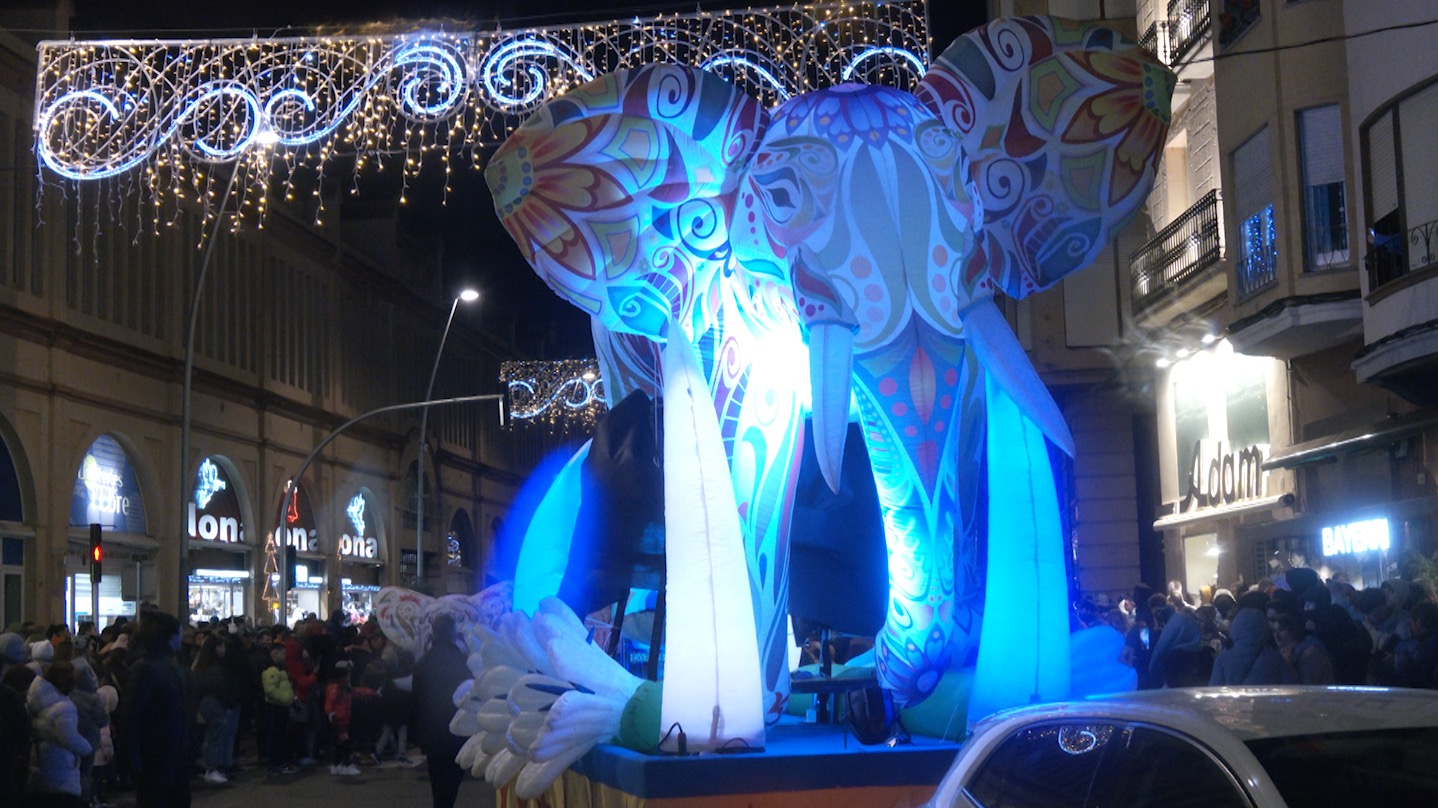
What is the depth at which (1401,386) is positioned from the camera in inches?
717

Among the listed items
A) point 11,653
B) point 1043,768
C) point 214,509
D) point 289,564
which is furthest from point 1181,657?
point 214,509

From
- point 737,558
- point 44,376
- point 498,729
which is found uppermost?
point 44,376

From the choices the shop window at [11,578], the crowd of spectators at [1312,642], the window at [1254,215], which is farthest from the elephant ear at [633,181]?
the shop window at [11,578]

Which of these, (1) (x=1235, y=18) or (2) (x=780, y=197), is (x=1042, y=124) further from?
(1) (x=1235, y=18)

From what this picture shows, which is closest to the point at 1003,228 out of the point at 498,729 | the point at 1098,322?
the point at 498,729

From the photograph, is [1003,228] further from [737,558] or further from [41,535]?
[41,535]

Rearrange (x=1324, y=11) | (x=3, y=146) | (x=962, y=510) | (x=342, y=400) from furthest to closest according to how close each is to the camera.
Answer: (x=342, y=400) < (x=3, y=146) < (x=1324, y=11) < (x=962, y=510)

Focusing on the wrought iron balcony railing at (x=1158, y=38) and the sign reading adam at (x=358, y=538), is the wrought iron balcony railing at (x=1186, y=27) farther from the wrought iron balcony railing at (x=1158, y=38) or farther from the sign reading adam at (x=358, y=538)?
the sign reading adam at (x=358, y=538)

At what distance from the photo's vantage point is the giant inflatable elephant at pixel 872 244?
8.84 metres

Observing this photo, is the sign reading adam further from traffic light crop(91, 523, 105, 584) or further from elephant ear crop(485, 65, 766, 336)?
elephant ear crop(485, 65, 766, 336)

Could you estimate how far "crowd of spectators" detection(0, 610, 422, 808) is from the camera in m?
11.0

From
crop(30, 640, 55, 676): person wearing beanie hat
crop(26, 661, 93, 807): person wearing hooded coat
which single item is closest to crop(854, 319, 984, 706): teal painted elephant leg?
crop(26, 661, 93, 807): person wearing hooded coat

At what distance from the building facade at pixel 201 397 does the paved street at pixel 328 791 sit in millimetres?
7079

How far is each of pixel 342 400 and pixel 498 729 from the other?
39142 millimetres
